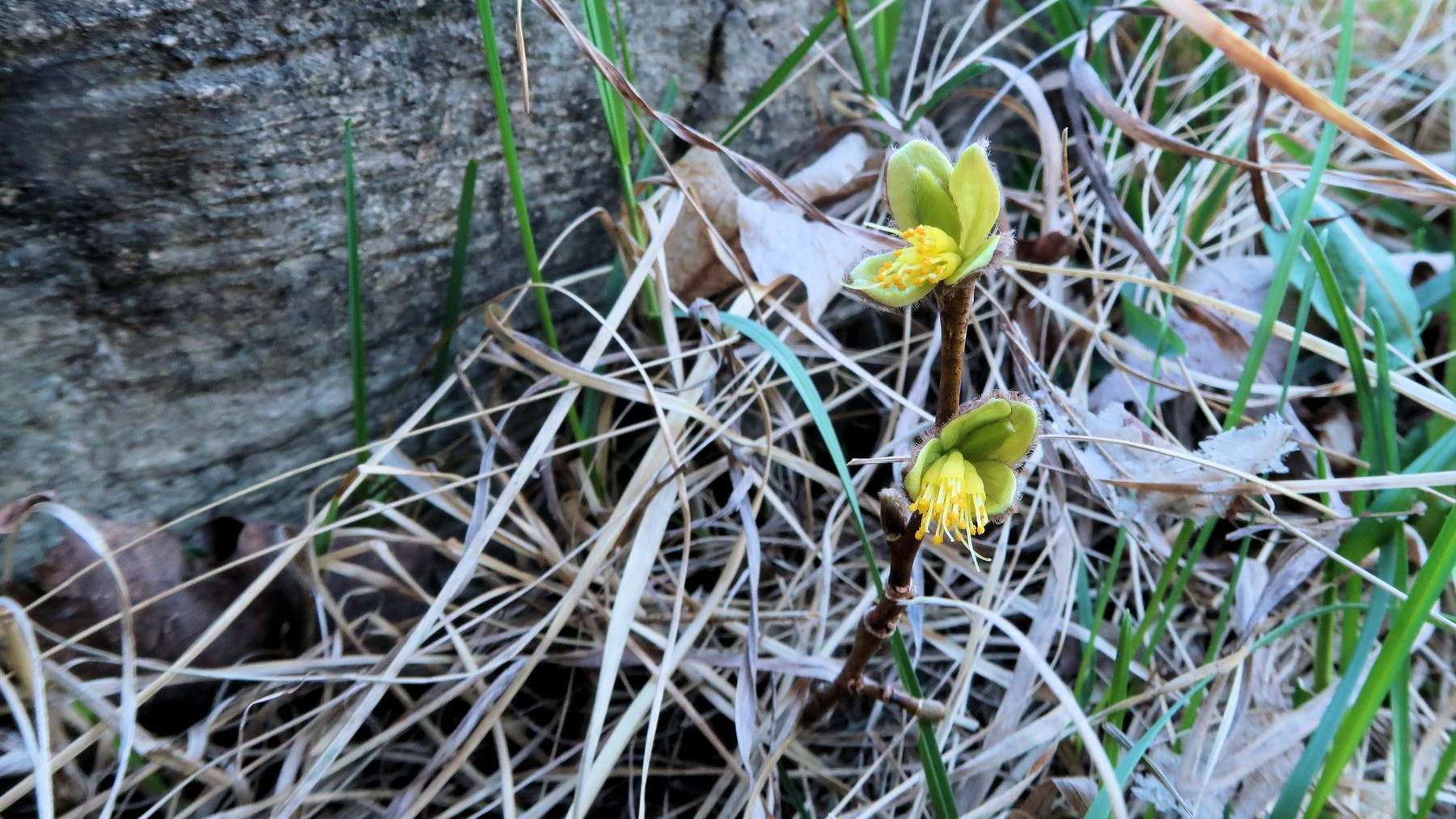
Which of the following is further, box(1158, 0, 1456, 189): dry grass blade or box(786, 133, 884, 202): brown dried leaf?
box(786, 133, 884, 202): brown dried leaf

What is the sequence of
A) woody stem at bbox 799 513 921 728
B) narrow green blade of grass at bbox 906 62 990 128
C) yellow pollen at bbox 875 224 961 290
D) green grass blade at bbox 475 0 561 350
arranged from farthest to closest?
narrow green blade of grass at bbox 906 62 990 128 → green grass blade at bbox 475 0 561 350 → woody stem at bbox 799 513 921 728 → yellow pollen at bbox 875 224 961 290

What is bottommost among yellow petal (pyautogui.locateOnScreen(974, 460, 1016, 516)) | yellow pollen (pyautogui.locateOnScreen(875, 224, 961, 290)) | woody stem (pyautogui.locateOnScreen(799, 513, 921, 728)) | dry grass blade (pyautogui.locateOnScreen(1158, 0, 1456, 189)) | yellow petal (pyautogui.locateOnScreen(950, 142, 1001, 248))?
woody stem (pyautogui.locateOnScreen(799, 513, 921, 728))

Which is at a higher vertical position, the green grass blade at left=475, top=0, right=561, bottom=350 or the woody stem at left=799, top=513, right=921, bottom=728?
the green grass blade at left=475, top=0, right=561, bottom=350

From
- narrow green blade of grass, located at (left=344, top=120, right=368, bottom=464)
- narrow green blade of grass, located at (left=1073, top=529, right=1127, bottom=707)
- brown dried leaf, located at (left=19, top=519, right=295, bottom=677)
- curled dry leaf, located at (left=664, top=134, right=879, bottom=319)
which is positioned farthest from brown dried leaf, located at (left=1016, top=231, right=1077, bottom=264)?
brown dried leaf, located at (left=19, top=519, right=295, bottom=677)

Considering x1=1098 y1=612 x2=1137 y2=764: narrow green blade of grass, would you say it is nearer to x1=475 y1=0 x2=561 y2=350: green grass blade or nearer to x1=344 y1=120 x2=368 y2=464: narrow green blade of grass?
x1=475 y1=0 x2=561 y2=350: green grass blade

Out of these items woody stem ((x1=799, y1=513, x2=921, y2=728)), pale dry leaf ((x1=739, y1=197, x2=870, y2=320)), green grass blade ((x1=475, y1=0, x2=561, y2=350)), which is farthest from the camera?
pale dry leaf ((x1=739, y1=197, x2=870, y2=320))

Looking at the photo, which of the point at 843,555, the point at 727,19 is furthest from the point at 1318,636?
the point at 727,19

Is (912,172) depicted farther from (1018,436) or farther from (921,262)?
(1018,436)

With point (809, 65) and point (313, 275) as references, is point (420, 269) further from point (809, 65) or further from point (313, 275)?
point (809, 65)
